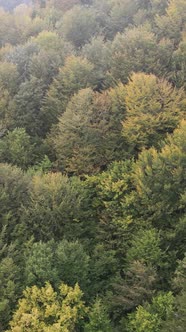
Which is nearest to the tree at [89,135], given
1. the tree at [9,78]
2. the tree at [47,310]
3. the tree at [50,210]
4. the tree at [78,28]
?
the tree at [50,210]

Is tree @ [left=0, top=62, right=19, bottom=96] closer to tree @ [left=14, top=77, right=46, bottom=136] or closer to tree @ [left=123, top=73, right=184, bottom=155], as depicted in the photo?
tree @ [left=14, top=77, right=46, bottom=136]

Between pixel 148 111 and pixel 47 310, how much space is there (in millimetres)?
20806

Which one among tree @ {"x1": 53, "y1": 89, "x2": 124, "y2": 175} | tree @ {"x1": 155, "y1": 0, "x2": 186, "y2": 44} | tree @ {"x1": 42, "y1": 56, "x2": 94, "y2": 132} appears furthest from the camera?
tree @ {"x1": 155, "y1": 0, "x2": 186, "y2": 44}

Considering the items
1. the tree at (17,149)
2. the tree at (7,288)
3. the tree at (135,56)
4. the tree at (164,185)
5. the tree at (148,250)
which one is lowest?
the tree at (17,149)

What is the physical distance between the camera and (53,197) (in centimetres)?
3306

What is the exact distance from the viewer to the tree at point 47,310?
2514 cm

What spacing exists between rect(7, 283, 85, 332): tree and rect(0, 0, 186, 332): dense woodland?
0.07m

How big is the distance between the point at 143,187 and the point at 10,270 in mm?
12027

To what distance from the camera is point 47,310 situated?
25500mm

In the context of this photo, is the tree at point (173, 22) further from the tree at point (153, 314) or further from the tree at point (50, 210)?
the tree at point (153, 314)

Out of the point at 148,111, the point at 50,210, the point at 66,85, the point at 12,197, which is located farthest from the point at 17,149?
the point at 148,111

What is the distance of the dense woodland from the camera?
27.0 m

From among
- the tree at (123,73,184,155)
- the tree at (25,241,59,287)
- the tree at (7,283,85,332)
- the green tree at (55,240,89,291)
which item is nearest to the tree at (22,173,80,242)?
the green tree at (55,240,89,291)

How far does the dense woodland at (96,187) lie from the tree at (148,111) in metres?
0.11
